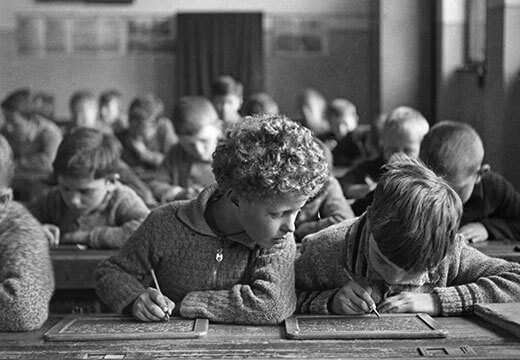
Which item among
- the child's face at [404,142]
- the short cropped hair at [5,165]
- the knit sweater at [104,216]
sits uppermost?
the short cropped hair at [5,165]

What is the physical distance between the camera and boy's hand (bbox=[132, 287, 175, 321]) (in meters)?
2.64

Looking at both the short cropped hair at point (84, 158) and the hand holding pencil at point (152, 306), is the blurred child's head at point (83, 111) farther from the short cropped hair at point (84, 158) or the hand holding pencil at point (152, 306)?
the hand holding pencil at point (152, 306)

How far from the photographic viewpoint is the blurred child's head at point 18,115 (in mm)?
9047

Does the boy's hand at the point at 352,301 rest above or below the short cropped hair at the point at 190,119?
below

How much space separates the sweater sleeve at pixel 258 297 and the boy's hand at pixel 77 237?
1581 millimetres

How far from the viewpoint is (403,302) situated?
2770mm

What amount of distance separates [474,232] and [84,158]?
1.70 m

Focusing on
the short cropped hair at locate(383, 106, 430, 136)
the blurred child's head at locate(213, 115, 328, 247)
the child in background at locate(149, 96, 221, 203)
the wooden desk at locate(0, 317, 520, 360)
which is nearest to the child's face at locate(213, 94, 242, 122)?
the child in background at locate(149, 96, 221, 203)

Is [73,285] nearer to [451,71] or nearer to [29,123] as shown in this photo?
[29,123]

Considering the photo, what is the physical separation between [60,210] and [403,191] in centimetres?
232

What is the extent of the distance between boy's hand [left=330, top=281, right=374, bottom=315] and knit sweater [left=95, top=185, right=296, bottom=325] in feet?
0.43

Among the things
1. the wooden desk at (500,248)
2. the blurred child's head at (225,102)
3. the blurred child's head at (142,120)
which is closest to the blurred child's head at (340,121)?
the blurred child's head at (225,102)

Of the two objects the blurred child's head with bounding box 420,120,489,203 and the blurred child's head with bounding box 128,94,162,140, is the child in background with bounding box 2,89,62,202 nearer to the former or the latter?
the blurred child's head with bounding box 128,94,162,140

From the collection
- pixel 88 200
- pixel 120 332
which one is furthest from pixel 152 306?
pixel 88 200
